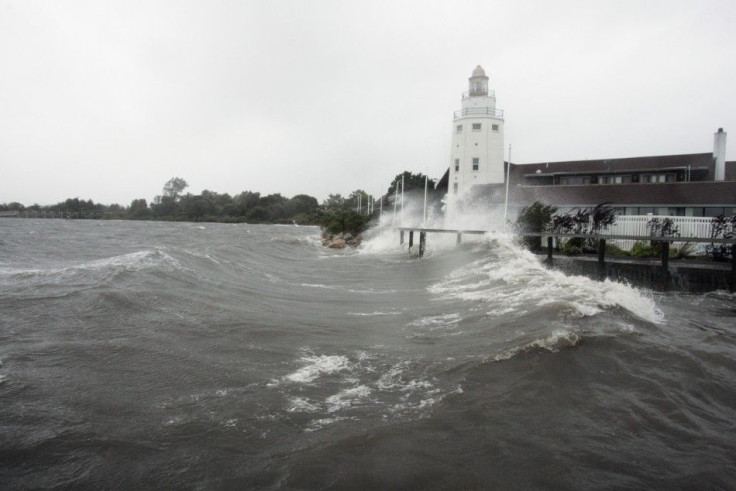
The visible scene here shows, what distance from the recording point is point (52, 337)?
26.2 feet

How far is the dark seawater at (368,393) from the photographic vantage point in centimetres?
407

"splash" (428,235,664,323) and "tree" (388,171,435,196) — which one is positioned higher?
"tree" (388,171,435,196)

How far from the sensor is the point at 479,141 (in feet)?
136

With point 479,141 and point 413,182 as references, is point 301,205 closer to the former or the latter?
point 413,182

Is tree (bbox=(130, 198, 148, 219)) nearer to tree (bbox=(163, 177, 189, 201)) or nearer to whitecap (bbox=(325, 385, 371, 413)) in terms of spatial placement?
tree (bbox=(163, 177, 189, 201))

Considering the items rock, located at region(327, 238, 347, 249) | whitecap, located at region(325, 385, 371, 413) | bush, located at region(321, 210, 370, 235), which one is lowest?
whitecap, located at region(325, 385, 371, 413)

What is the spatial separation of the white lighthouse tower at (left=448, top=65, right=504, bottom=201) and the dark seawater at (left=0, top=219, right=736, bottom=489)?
31.0m

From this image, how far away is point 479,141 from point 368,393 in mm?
38547

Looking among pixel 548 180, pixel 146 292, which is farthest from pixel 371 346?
pixel 548 180

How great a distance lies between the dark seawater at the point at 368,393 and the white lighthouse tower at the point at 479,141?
31012mm

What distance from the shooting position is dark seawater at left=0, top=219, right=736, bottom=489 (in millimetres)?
4070

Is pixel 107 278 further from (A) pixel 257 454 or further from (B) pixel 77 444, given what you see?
(A) pixel 257 454

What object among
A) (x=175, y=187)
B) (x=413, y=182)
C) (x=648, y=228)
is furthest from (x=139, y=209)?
(x=648, y=228)

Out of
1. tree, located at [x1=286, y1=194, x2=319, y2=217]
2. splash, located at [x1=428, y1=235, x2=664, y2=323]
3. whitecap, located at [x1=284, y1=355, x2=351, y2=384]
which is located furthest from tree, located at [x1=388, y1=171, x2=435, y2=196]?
tree, located at [x1=286, y1=194, x2=319, y2=217]
